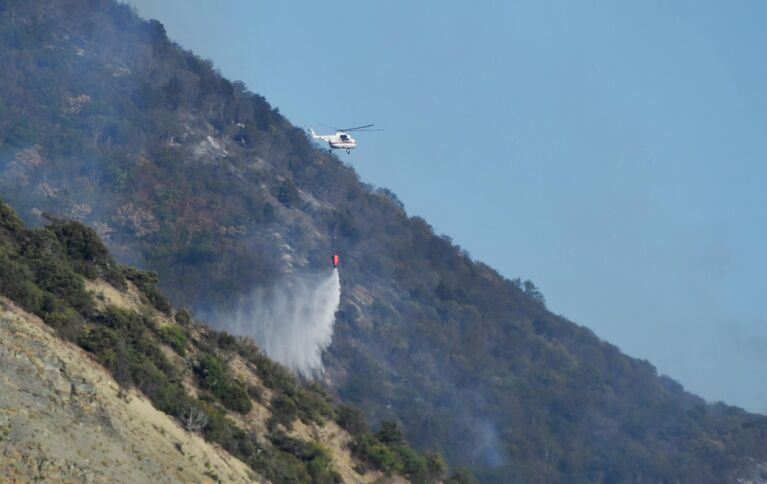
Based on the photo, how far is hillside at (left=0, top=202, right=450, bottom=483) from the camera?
37.4 meters

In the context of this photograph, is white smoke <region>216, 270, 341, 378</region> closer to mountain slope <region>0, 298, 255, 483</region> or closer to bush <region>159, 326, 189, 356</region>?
bush <region>159, 326, 189, 356</region>

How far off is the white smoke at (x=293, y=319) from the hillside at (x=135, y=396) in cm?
4400

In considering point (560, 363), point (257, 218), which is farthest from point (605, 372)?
point (257, 218)

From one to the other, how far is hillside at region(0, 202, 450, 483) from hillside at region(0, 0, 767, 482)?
161 ft

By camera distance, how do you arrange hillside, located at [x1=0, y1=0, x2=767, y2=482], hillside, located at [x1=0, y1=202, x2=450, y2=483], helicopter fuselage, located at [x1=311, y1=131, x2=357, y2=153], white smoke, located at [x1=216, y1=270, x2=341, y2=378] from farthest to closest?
hillside, located at [x1=0, y1=0, x2=767, y2=482]
white smoke, located at [x1=216, y1=270, x2=341, y2=378]
helicopter fuselage, located at [x1=311, y1=131, x2=357, y2=153]
hillside, located at [x1=0, y1=202, x2=450, y2=483]

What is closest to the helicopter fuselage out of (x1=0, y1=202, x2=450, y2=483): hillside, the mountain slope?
(x1=0, y1=202, x2=450, y2=483): hillside

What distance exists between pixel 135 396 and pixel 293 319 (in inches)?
2779

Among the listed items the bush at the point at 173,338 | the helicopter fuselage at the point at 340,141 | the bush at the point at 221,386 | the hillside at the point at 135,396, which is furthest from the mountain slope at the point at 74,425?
the helicopter fuselage at the point at 340,141

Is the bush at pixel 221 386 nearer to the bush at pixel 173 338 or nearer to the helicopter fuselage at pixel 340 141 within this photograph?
the bush at pixel 173 338

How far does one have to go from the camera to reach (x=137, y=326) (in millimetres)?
50656

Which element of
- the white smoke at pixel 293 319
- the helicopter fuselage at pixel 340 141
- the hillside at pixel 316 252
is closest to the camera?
the helicopter fuselage at pixel 340 141

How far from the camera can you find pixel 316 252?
430ft

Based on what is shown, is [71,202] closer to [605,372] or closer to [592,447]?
[592,447]

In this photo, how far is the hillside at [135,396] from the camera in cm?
3738
